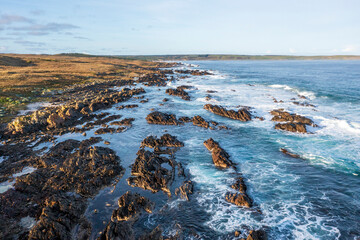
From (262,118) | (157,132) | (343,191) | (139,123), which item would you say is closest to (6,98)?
(139,123)

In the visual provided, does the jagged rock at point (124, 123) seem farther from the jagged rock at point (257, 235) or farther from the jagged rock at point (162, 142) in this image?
the jagged rock at point (257, 235)

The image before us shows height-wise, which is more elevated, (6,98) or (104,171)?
(6,98)

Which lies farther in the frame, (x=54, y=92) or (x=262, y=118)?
(x=54, y=92)

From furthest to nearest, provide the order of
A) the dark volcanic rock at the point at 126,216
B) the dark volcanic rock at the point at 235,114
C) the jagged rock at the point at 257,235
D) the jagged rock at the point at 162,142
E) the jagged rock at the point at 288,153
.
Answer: the dark volcanic rock at the point at 235,114 < the jagged rock at the point at 162,142 < the jagged rock at the point at 288,153 < the jagged rock at the point at 257,235 < the dark volcanic rock at the point at 126,216

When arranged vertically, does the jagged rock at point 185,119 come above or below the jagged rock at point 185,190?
above

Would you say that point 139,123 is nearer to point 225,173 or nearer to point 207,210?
point 225,173

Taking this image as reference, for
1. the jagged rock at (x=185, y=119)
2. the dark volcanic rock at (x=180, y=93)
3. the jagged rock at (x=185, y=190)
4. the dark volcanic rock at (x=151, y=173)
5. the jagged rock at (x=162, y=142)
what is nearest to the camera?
the jagged rock at (x=185, y=190)


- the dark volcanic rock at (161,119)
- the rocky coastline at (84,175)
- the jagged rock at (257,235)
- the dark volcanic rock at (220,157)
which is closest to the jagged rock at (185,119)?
the rocky coastline at (84,175)
